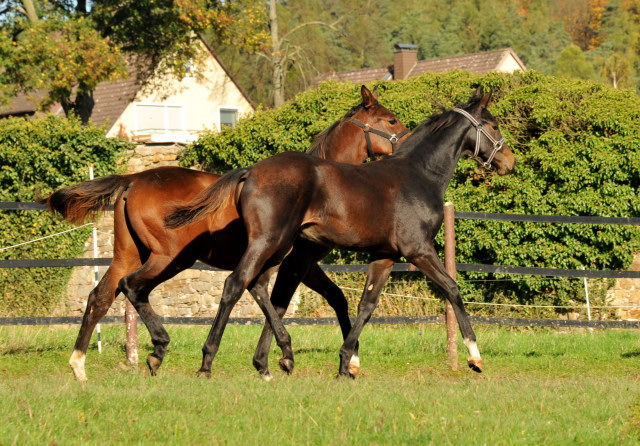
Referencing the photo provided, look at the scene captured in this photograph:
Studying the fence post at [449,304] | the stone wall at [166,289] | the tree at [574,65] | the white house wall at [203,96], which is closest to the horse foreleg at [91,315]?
the fence post at [449,304]

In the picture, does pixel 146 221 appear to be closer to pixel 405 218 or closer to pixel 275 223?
pixel 275 223

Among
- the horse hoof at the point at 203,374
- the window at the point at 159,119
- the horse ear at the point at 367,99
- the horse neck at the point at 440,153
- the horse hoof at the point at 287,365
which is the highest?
the window at the point at 159,119

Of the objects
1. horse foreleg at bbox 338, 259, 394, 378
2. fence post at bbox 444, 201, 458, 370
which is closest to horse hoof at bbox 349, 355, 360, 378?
horse foreleg at bbox 338, 259, 394, 378

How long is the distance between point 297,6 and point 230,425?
4390cm

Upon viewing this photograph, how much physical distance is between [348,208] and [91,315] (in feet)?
8.33

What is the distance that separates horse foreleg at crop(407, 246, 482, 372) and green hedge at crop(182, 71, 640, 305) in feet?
15.0

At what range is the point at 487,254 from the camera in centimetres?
1150

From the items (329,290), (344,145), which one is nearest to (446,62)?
(344,145)

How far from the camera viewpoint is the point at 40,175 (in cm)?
1294

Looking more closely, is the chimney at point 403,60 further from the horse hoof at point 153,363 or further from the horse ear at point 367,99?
the horse hoof at point 153,363

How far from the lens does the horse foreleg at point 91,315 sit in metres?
6.79

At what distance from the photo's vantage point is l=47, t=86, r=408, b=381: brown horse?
6.78 m

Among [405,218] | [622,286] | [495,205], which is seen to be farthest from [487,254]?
[405,218]

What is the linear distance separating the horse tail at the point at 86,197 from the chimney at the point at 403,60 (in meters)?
27.3
